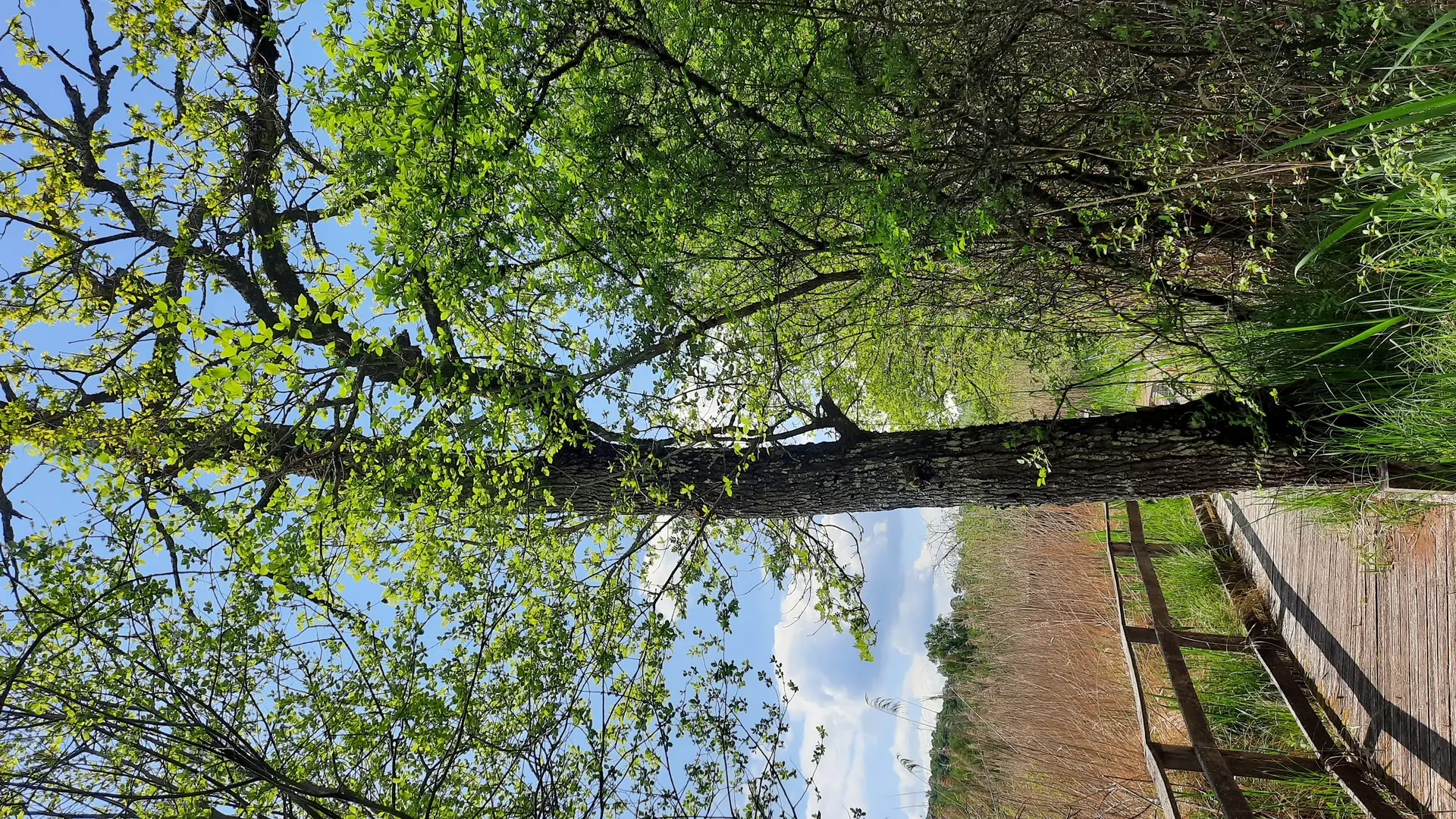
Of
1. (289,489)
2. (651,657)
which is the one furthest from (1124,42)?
(289,489)

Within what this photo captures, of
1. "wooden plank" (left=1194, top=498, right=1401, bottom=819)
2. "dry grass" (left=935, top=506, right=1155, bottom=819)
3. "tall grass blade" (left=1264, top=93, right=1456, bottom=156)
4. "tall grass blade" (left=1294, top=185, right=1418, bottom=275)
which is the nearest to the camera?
"tall grass blade" (left=1264, top=93, right=1456, bottom=156)

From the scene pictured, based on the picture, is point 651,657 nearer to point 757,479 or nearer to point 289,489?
point 757,479

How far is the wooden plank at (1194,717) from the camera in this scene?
359cm

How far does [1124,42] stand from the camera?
3369 millimetres

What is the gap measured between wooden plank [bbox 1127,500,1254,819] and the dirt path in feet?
2.85

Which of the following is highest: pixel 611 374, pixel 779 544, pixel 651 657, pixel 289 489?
pixel 611 374

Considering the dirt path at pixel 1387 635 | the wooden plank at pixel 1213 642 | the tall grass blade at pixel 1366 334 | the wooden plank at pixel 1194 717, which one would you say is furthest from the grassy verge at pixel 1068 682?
the tall grass blade at pixel 1366 334

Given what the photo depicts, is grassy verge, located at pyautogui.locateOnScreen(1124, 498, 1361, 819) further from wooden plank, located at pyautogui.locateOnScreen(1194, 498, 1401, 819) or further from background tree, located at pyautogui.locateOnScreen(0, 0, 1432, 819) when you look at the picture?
background tree, located at pyautogui.locateOnScreen(0, 0, 1432, 819)

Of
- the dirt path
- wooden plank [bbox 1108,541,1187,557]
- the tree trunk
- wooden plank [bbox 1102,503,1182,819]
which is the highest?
wooden plank [bbox 1108,541,1187,557]

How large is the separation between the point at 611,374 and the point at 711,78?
5.24ft

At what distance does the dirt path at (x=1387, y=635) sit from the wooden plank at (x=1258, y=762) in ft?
1.07

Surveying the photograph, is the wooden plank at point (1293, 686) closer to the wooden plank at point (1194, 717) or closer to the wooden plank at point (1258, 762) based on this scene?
the wooden plank at point (1258, 762)

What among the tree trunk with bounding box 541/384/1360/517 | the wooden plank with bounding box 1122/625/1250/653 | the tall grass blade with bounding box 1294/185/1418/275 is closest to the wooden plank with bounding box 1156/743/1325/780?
the wooden plank with bounding box 1122/625/1250/653

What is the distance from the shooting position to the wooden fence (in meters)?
3.76
